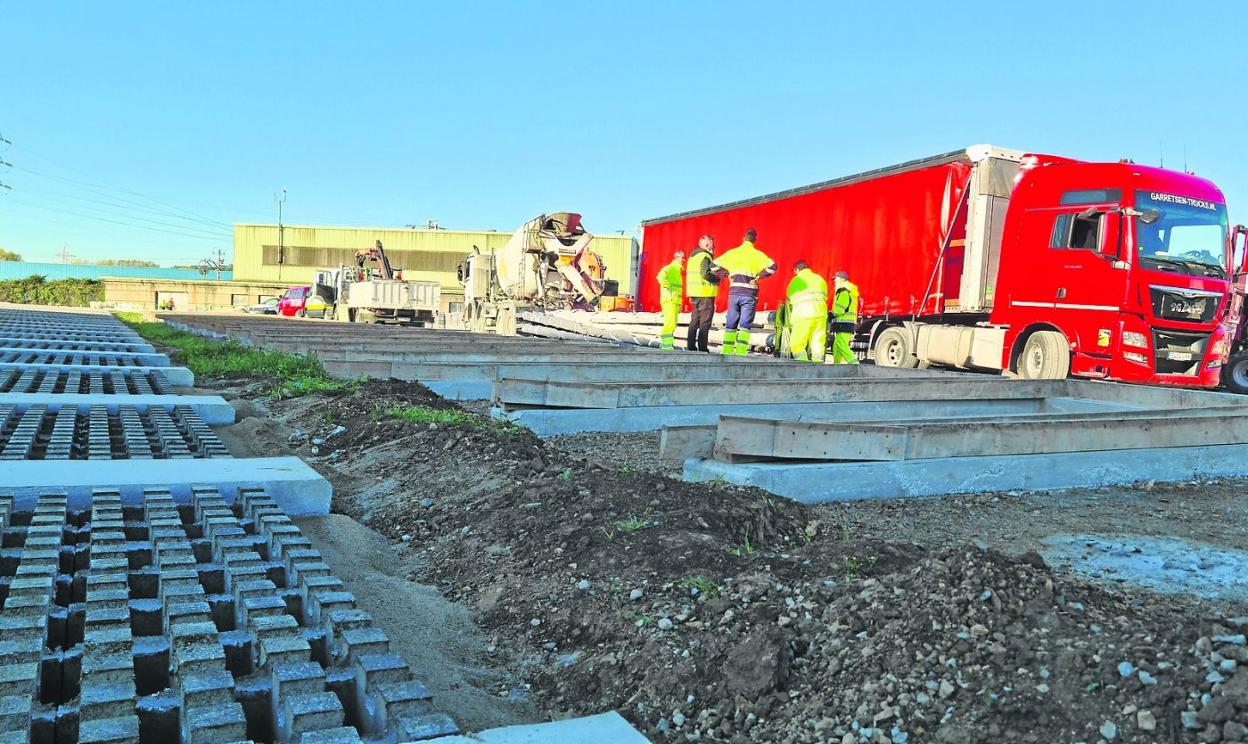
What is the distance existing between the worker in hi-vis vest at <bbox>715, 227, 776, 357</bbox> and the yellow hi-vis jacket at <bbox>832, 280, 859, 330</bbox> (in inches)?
59.7

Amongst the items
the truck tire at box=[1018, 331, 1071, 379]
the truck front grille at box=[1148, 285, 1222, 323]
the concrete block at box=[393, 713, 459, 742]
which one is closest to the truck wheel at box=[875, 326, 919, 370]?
the truck tire at box=[1018, 331, 1071, 379]

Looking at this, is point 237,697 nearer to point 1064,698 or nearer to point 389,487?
point 1064,698

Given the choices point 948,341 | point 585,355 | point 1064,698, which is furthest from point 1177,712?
point 948,341

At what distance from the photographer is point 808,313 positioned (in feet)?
39.2

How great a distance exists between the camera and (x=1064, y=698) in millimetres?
1963

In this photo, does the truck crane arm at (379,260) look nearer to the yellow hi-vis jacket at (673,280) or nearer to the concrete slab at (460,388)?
the yellow hi-vis jacket at (673,280)

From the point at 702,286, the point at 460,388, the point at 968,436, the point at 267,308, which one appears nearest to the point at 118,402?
the point at 460,388

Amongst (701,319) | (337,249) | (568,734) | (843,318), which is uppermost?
(337,249)

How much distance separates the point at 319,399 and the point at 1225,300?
409 inches

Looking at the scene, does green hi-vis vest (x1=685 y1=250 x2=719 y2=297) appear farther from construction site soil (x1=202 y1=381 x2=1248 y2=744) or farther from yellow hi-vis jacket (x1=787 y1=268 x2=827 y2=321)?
construction site soil (x1=202 y1=381 x2=1248 y2=744)

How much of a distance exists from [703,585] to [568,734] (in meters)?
0.93

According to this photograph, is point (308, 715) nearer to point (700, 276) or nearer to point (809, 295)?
point (809, 295)

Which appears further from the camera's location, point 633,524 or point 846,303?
point 846,303

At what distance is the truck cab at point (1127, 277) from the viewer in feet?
34.5
